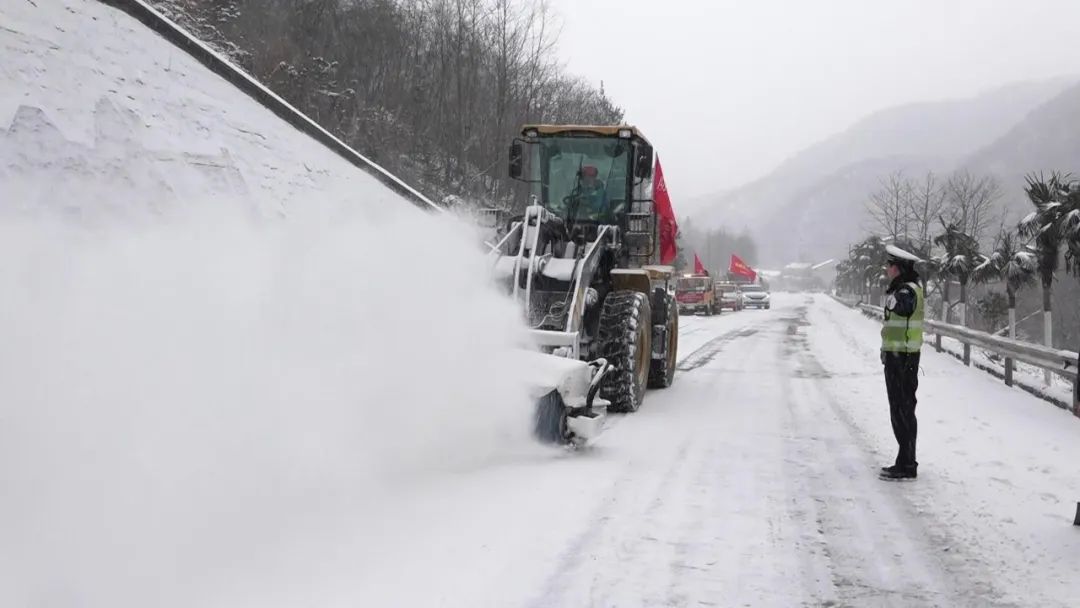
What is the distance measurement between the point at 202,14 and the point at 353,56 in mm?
8371

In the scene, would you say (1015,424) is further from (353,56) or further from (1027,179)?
(353,56)

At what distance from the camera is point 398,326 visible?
5.58 metres

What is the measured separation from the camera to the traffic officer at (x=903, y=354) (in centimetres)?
614

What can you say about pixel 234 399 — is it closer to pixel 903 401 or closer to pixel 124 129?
pixel 903 401

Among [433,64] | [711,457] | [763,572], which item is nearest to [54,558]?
[763,572]

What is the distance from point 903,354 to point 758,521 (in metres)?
2.23

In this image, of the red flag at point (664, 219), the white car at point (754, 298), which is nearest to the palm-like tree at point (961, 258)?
the red flag at point (664, 219)

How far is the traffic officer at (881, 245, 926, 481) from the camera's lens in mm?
6145

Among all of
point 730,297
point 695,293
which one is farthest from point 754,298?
point 695,293

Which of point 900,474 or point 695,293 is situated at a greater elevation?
point 695,293

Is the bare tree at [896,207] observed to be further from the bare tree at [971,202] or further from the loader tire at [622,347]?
the loader tire at [622,347]

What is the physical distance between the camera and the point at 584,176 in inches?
395

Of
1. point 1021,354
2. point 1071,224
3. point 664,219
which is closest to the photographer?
point 1021,354

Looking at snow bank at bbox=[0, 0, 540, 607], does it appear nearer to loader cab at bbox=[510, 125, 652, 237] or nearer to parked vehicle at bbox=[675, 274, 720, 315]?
loader cab at bbox=[510, 125, 652, 237]
